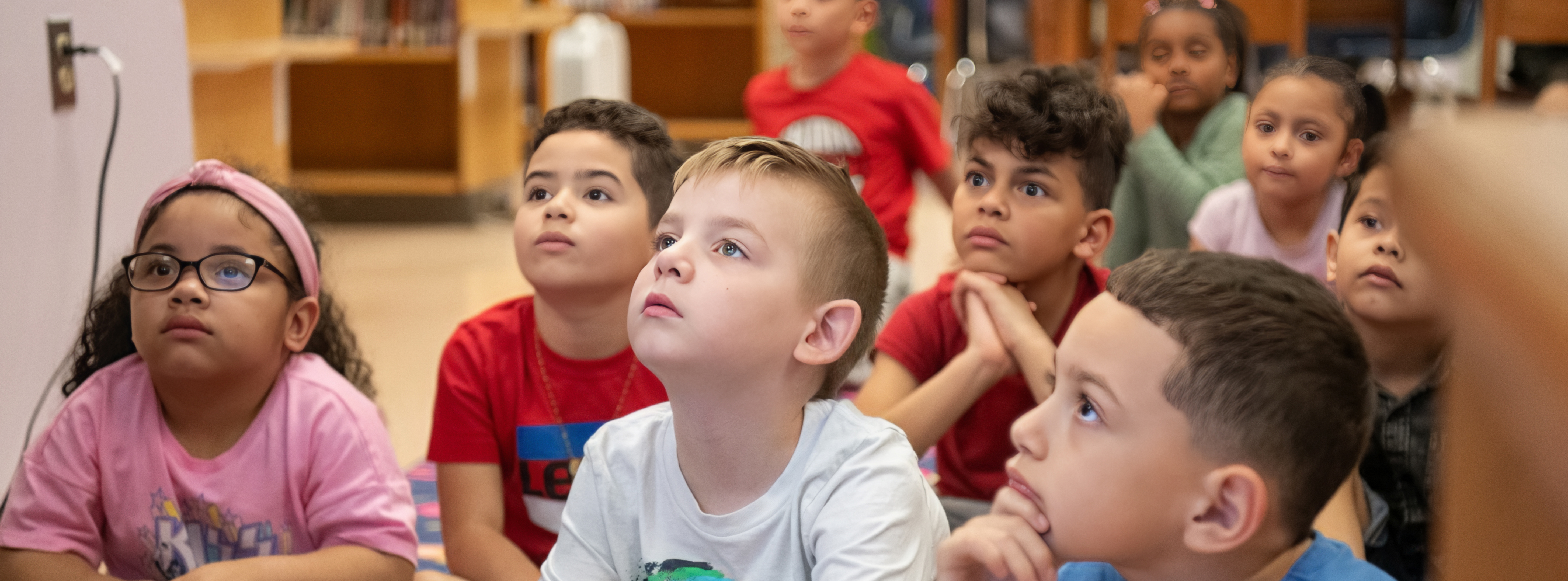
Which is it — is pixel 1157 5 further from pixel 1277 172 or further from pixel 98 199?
pixel 98 199

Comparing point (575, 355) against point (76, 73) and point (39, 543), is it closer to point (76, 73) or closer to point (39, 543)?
point (39, 543)

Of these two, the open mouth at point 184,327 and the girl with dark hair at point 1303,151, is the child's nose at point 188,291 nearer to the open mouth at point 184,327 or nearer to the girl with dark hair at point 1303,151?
the open mouth at point 184,327

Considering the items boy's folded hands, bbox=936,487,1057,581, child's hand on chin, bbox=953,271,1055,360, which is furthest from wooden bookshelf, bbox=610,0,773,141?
boy's folded hands, bbox=936,487,1057,581

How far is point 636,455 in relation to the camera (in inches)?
40.9

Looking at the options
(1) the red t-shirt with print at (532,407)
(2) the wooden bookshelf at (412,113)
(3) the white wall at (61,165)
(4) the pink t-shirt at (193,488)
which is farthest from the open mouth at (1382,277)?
(2) the wooden bookshelf at (412,113)

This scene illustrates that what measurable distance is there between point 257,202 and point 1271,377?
3.09ft

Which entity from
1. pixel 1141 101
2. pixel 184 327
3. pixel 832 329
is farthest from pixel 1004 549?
pixel 1141 101

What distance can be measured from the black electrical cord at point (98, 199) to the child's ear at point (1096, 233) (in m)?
1.16

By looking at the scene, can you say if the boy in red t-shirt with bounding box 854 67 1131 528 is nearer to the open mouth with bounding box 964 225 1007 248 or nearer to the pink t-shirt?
the open mouth with bounding box 964 225 1007 248

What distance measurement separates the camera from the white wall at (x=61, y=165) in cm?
157

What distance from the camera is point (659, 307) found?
943 mm

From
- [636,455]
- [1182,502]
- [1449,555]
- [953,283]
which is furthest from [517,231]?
[1449,555]

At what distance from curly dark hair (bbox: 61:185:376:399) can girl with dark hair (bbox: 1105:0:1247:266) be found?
0.88 meters

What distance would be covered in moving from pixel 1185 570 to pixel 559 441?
718 mm
